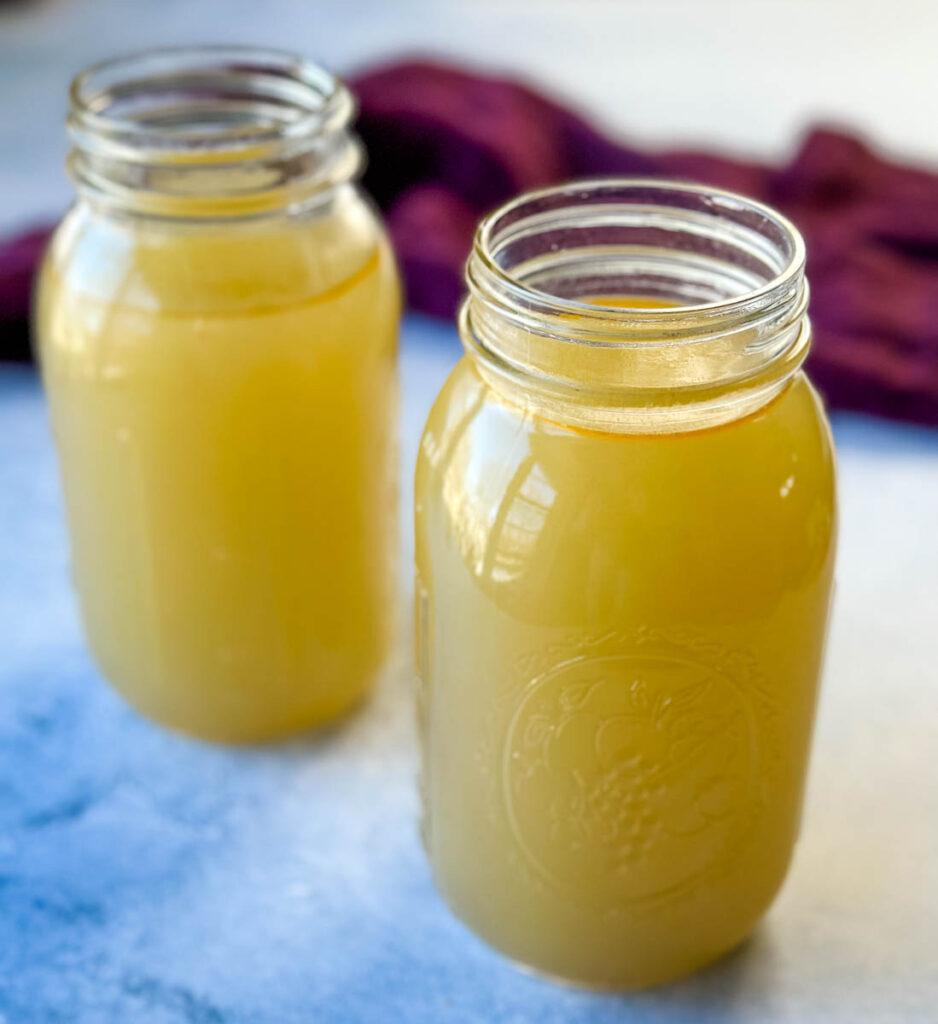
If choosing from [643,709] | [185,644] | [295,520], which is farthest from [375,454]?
[643,709]

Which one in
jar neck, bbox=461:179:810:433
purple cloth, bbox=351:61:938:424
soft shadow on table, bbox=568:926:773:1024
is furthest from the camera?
purple cloth, bbox=351:61:938:424

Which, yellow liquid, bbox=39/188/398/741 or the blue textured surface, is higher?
yellow liquid, bbox=39/188/398/741

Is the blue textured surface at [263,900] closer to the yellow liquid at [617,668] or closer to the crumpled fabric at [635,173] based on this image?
the yellow liquid at [617,668]

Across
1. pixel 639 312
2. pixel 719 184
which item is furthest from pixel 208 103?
pixel 719 184

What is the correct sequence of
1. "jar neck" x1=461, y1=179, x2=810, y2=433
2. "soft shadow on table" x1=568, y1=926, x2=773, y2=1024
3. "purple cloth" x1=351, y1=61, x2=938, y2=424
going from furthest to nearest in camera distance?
"purple cloth" x1=351, y1=61, x2=938, y2=424
"soft shadow on table" x1=568, y1=926, x2=773, y2=1024
"jar neck" x1=461, y1=179, x2=810, y2=433

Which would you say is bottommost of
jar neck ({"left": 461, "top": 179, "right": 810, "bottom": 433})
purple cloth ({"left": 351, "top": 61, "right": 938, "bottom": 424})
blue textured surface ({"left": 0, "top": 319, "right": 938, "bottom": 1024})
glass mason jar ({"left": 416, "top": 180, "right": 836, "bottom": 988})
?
blue textured surface ({"left": 0, "top": 319, "right": 938, "bottom": 1024})

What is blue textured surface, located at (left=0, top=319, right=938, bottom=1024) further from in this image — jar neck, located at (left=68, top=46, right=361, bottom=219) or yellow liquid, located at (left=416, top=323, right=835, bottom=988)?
jar neck, located at (left=68, top=46, right=361, bottom=219)

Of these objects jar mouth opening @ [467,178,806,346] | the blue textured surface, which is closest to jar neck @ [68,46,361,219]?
jar mouth opening @ [467,178,806,346]

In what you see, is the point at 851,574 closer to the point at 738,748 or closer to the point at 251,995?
the point at 738,748
